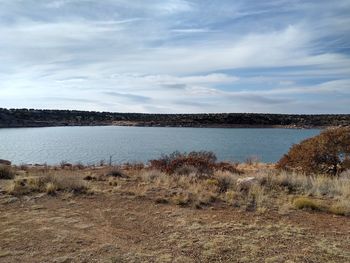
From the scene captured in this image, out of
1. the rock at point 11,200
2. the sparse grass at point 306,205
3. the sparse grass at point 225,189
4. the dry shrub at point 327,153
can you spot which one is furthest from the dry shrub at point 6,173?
the dry shrub at point 327,153

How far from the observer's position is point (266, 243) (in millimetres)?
6855

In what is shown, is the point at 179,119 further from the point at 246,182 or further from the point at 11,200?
the point at 11,200

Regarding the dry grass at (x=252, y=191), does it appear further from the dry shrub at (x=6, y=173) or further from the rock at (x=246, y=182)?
the dry shrub at (x=6, y=173)

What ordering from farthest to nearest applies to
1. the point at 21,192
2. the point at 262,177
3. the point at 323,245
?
the point at 262,177
the point at 21,192
the point at 323,245

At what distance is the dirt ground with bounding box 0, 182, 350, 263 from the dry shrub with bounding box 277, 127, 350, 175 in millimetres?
7504

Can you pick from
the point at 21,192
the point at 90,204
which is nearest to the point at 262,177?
the point at 90,204

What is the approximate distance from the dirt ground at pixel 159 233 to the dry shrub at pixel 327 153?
7.50 m

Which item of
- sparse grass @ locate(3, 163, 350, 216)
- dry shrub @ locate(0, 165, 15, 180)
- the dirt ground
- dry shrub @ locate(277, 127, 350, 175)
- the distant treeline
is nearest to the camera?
the dirt ground

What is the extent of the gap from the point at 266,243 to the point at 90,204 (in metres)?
4.86

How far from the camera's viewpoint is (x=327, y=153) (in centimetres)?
1636

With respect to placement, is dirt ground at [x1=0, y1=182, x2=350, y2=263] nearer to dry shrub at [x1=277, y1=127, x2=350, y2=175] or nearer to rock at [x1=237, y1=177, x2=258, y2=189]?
rock at [x1=237, y1=177, x2=258, y2=189]

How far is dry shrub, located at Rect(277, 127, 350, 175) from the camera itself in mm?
16094

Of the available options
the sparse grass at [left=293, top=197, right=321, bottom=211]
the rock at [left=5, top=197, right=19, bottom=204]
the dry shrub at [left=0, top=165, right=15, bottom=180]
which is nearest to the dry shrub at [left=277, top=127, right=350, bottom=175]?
the sparse grass at [left=293, top=197, right=321, bottom=211]

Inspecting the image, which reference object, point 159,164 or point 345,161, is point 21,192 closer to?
point 159,164
